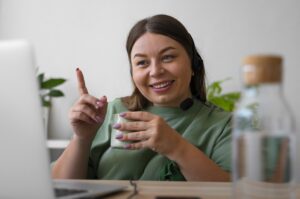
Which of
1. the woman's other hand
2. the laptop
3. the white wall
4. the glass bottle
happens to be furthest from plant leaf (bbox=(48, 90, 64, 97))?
the glass bottle

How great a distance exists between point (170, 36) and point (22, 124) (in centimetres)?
79

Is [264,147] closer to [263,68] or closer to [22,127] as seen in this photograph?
[263,68]

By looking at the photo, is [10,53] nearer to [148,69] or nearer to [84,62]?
[148,69]

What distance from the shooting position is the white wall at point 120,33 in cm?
256

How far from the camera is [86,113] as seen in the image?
1024 mm

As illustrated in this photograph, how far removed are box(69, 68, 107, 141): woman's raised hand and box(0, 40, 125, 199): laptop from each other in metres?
0.46

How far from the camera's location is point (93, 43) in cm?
288

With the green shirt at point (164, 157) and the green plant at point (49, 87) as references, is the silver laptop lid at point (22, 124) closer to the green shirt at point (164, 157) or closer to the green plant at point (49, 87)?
the green shirt at point (164, 157)

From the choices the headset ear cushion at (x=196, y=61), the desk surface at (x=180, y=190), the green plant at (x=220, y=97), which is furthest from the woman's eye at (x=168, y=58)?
the green plant at (x=220, y=97)

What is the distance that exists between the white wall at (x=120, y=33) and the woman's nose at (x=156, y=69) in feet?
4.89

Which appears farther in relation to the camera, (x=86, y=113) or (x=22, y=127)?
(x=86, y=113)

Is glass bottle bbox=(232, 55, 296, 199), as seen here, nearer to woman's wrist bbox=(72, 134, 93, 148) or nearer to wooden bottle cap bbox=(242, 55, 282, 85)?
wooden bottle cap bbox=(242, 55, 282, 85)

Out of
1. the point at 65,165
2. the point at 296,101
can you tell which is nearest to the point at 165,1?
the point at 296,101

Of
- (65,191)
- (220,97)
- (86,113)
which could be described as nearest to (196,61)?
(86,113)
